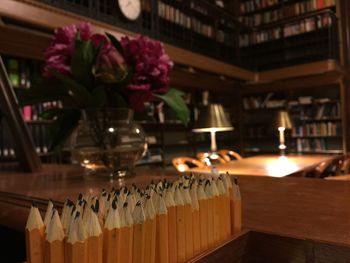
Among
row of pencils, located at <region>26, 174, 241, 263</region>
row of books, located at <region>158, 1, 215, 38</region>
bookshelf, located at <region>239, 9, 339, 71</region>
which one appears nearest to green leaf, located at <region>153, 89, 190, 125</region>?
row of pencils, located at <region>26, 174, 241, 263</region>

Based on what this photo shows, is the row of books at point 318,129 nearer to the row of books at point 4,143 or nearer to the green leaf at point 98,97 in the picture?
the row of books at point 4,143

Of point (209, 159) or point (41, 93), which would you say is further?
point (209, 159)

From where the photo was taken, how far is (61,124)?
3.45 ft

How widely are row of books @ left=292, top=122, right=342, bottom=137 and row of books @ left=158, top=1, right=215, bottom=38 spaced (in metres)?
2.62

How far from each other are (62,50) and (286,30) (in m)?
6.58

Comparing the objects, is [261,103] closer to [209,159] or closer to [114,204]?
[209,159]

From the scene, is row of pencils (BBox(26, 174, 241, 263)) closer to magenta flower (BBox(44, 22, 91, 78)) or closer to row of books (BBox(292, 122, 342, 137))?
magenta flower (BBox(44, 22, 91, 78))

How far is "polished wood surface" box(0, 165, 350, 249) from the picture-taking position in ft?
1.49

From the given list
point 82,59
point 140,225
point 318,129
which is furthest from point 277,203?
point 318,129

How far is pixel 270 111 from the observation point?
721 centimetres

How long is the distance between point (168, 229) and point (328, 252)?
0.20m

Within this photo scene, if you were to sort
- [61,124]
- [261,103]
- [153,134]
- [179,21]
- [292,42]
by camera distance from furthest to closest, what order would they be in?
[261,103] → [292,42] → [179,21] → [153,134] → [61,124]

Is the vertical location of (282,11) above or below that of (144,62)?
above

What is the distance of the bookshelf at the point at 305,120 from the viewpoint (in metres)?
6.15
